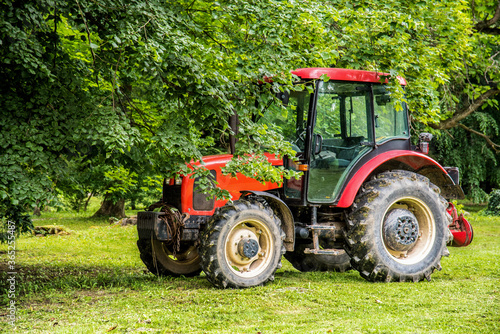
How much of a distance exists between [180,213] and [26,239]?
8.04 metres

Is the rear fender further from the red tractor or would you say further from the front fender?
the front fender

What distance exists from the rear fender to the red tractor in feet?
0.06

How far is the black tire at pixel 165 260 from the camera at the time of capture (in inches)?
272

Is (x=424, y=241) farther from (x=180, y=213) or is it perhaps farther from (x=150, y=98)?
(x=150, y=98)

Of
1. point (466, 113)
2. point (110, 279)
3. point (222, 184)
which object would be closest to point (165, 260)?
point (110, 279)

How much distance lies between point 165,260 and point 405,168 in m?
3.41

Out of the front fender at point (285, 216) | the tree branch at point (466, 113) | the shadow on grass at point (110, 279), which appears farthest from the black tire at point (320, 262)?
the tree branch at point (466, 113)

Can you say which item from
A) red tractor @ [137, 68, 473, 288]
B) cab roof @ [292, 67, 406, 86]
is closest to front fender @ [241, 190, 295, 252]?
red tractor @ [137, 68, 473, 288]

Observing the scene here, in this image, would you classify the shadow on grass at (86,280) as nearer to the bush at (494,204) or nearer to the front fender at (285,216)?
the front fender at (285,216)

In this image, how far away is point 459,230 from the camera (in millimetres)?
7621

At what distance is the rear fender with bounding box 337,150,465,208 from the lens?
6590 mm

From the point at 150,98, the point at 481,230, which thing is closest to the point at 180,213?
the point at 150,98

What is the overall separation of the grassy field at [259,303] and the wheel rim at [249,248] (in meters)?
0.30

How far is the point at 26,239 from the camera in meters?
12.9
